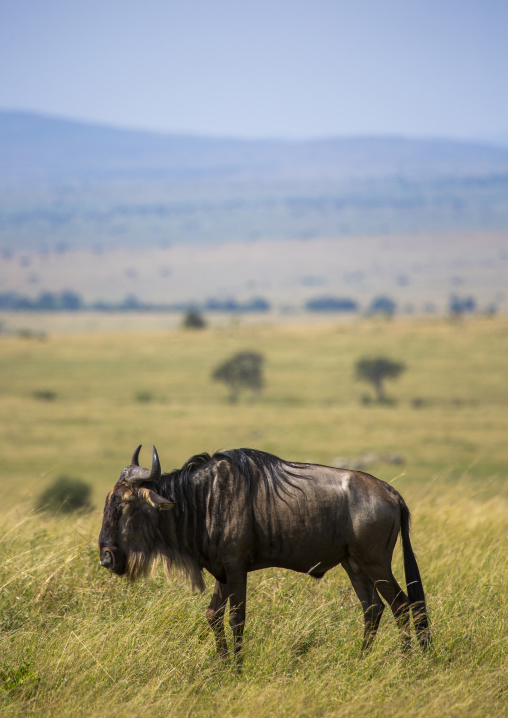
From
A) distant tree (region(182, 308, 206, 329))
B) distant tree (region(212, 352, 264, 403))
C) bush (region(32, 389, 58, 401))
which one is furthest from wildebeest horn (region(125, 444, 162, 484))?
distant tree (region(182, 308, 206, 329))

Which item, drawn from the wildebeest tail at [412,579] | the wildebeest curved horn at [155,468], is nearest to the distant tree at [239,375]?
the wildebeest tail at [412,579]

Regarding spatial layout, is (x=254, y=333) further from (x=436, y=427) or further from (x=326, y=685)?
(x=326, y=685)

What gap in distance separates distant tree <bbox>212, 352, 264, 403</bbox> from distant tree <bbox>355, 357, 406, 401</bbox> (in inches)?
306

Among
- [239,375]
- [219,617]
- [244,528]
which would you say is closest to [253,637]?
[219,617]

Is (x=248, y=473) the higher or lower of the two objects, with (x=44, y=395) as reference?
higher

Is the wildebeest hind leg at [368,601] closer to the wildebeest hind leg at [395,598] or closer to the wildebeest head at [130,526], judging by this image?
the wildebeest hind leg at [395,598]

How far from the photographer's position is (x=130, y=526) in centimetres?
554

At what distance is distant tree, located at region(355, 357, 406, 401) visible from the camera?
202 feet

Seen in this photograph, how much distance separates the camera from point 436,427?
163ft

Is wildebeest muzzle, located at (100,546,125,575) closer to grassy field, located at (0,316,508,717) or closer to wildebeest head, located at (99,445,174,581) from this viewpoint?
wildebeest head, located at (99,445,174,581)

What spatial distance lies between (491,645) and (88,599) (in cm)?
296

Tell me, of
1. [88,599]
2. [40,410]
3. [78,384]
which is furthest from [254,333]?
[88,599]

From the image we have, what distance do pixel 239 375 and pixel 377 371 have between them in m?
10.4

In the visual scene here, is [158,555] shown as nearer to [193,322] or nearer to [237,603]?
[237,603]
